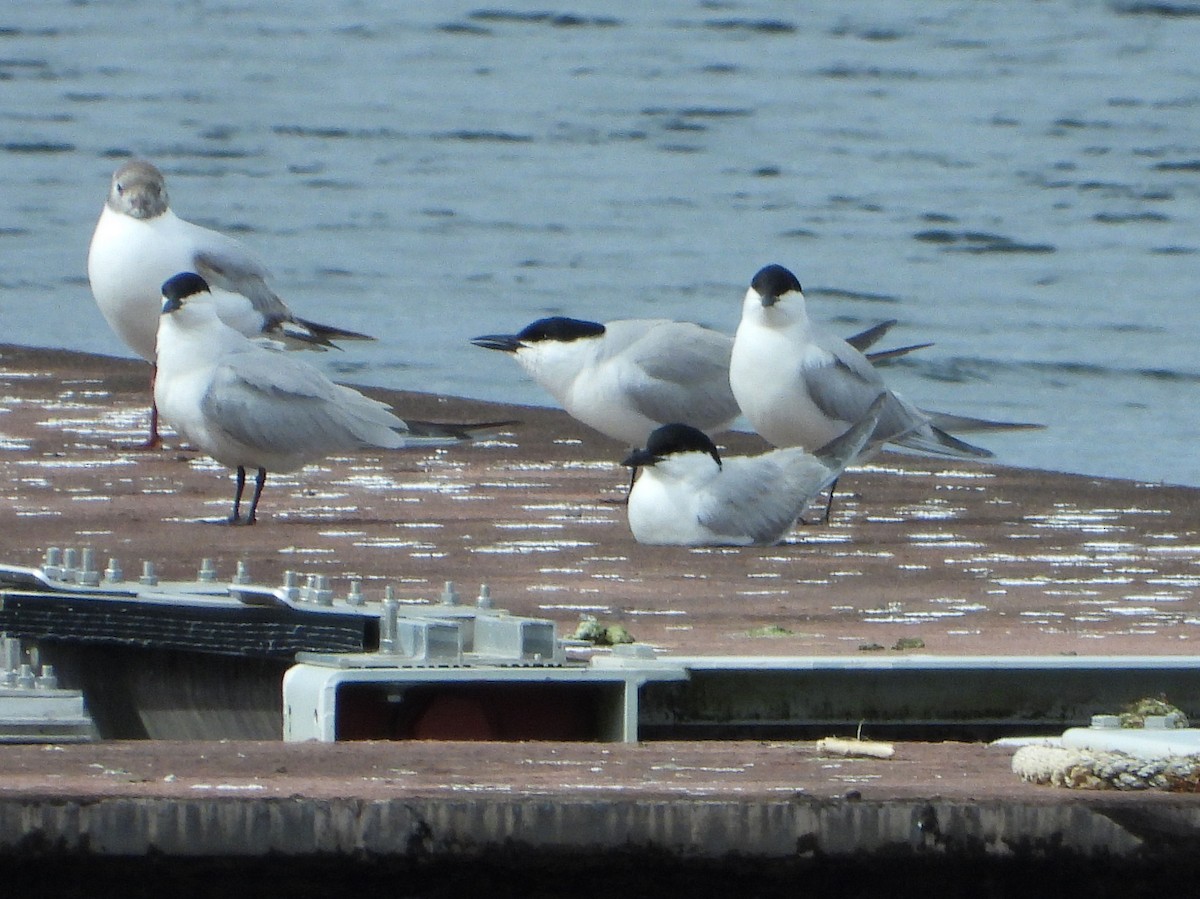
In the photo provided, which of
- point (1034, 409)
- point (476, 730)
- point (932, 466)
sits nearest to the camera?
point (476, 730)

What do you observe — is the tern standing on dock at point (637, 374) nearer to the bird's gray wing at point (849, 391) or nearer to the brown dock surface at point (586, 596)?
the brown dock surface at point (586, 596)

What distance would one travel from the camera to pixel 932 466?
9.27 metres

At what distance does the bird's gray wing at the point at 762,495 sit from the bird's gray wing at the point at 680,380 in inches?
36.9

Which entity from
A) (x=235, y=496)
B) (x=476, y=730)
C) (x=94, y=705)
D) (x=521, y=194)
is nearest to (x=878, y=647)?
(x=476, y=730)

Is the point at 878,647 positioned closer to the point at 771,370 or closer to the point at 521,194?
the point at 771,370

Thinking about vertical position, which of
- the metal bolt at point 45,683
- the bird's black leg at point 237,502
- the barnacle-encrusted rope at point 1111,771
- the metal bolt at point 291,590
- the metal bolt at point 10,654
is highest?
the bird's black leg at point 237,502

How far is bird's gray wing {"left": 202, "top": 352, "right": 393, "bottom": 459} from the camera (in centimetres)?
786

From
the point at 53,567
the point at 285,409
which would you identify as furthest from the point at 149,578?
the point at 285,409

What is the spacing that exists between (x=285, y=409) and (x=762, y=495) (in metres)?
1.34

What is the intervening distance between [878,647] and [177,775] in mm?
1924

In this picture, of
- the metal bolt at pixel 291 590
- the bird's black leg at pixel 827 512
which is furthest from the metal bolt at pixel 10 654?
the bird's black leg at pixel 827 512

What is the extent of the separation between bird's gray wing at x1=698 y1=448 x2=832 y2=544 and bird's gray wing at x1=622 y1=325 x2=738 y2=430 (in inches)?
36.9

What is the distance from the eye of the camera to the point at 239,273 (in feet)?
33.0

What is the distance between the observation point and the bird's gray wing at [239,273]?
32.9ft
